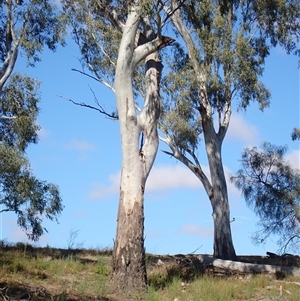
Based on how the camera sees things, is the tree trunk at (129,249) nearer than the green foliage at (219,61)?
Yes

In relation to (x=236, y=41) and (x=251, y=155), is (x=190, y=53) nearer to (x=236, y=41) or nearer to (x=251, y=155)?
(x=236, y=41)

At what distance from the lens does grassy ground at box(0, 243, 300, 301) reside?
8.88m

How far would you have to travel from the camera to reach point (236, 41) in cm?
1867

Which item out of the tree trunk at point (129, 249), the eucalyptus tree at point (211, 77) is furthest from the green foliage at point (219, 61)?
the tree trunk at point (129, 249)

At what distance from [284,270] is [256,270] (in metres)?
0.62

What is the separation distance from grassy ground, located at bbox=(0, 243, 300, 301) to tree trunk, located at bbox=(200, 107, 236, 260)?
426 centimetres

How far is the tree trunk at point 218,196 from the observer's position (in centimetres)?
1697

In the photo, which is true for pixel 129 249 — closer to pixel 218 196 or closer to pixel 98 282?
pixel 98 282

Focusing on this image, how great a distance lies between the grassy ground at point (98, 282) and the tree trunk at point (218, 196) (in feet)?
14.0

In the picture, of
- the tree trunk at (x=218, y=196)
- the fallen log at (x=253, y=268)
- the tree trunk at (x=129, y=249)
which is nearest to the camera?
the tree trunk at (x=129, y=249)

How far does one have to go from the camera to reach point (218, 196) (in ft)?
57.7

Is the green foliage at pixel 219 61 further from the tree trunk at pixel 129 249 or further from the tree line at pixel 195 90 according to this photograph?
the tree trunk at pixel 129 249

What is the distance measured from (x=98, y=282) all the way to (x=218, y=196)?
320 inches

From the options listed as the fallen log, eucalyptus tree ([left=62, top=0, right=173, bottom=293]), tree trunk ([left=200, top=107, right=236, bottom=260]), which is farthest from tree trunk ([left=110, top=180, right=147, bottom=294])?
tree trunk ([left=200, top=107, right=236, bottom=260])
